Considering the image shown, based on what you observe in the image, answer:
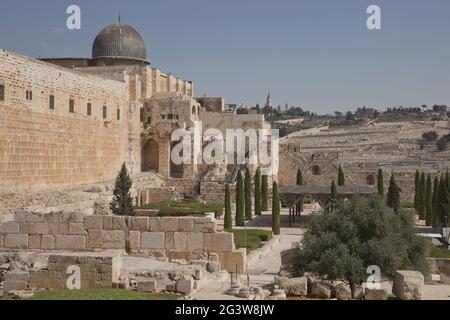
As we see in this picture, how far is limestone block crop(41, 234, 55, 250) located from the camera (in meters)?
10.5

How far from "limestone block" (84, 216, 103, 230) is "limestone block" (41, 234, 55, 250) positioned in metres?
0.67

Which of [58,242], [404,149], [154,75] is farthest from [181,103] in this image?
[404,149]

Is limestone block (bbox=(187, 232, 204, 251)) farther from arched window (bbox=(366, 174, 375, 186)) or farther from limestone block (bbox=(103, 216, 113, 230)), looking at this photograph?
arched window (bbox=(366, 174, 375, 186))

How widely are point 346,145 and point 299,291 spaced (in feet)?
215

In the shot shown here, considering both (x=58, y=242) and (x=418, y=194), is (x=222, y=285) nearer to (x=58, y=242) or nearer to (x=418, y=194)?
(x=58, y=242)

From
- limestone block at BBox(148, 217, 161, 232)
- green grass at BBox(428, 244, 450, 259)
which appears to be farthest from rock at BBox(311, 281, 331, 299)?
green grass at BBox(428, 244, 450, 259)

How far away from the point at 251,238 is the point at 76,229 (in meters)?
10.6

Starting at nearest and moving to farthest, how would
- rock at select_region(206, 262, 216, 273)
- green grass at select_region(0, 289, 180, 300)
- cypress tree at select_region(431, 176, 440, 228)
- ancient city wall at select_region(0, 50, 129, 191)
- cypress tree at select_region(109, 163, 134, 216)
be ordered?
green grass at select_region(0, 289, 180, 300), rock at select_region(206, 262, 216, 273), ancient city wall at select_region(0, 50, 129, 191), cypress tree at select_region(109, 163, 134, 216), cypress tree at select_region(431, 176, 440, 228)

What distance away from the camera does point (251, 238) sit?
20.4m

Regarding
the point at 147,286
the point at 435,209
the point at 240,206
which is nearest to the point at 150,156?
the point at 240,206

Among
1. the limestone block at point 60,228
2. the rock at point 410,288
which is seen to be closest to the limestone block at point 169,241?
the limestone block at point 60,228

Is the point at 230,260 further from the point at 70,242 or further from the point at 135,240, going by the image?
the point at 70,242

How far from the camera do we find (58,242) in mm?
10492
